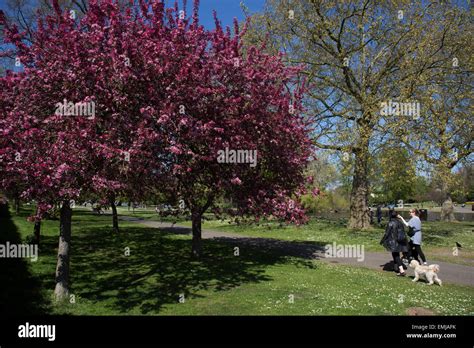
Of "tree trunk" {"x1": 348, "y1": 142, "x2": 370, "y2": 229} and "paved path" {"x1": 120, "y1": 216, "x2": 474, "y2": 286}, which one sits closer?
"paved path" {"x1": 120, "y1": 216, "x2": 474, "y2": 286}

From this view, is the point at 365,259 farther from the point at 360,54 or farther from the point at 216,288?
the point at 360,54

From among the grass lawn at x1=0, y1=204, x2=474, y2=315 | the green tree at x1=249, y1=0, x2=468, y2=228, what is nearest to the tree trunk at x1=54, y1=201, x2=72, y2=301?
the grass lawn at x1=0, y1=204, x2=474, y2=315

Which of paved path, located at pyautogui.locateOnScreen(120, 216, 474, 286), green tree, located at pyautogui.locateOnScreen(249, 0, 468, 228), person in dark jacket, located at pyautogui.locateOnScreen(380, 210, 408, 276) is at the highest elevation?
green tree, located at pyautogui.locateOnScreen(249, 0, 468, 228)

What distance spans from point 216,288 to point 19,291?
189 inches

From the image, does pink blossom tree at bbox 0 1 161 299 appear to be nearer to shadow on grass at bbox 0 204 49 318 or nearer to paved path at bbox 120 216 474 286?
shadow on grass at bbox 0 204 49 318

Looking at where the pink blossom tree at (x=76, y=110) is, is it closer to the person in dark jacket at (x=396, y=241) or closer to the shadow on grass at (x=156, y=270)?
the shadow on grass at (x=156, y=270)

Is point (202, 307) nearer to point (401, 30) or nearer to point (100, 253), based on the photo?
point (100, 253)

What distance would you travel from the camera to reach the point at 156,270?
11609 millimetres

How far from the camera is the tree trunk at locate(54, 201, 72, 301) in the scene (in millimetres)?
8398

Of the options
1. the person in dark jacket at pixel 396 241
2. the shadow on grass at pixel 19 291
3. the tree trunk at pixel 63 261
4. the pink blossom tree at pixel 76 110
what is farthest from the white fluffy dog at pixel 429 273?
the shadow on grass at pixel 19 291

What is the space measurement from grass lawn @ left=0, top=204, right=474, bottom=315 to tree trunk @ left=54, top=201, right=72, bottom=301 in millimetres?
299

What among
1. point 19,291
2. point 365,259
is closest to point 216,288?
point 19,291

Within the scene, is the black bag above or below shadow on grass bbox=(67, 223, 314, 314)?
above

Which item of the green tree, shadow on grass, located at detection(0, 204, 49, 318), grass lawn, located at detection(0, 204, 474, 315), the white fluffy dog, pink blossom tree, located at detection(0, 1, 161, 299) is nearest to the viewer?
pink blossom tree, located at detection(0, 1, 161, 299)
